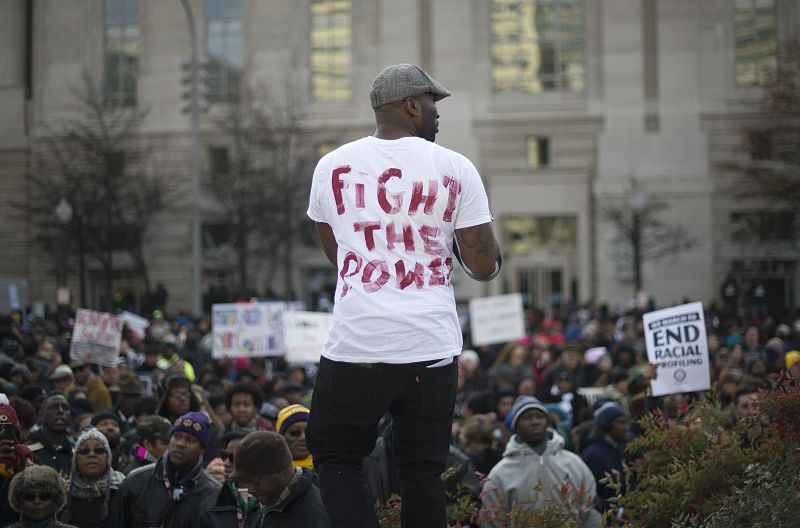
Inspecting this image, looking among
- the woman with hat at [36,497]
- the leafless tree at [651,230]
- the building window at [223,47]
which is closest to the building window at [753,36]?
the leafless tree at [651,230]

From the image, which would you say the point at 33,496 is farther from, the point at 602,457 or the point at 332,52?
the point at 332,52

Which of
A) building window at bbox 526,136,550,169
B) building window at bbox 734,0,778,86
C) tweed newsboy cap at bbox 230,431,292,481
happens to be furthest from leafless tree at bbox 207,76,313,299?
tweed newsboy cap at bbox 230,431,292,481

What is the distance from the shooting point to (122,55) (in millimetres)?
51656

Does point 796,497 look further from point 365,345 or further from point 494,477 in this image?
point 494,477

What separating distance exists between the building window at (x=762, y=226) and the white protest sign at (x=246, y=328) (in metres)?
30.6

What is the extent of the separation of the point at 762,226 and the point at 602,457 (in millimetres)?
38625

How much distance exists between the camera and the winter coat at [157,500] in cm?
698

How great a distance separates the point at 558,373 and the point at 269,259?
108 ft

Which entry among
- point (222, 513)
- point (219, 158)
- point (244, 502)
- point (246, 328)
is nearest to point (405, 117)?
point (244, 502)

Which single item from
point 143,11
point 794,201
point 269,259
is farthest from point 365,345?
point 143,11

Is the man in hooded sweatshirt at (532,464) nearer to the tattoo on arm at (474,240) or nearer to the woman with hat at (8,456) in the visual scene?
the woman with hat at (8,456)

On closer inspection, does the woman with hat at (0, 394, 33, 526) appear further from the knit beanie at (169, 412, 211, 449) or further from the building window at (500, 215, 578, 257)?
the building window at (500, 215, 578, 257)

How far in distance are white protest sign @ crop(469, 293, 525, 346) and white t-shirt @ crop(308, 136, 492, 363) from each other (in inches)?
675

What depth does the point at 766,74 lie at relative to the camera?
41.3m
